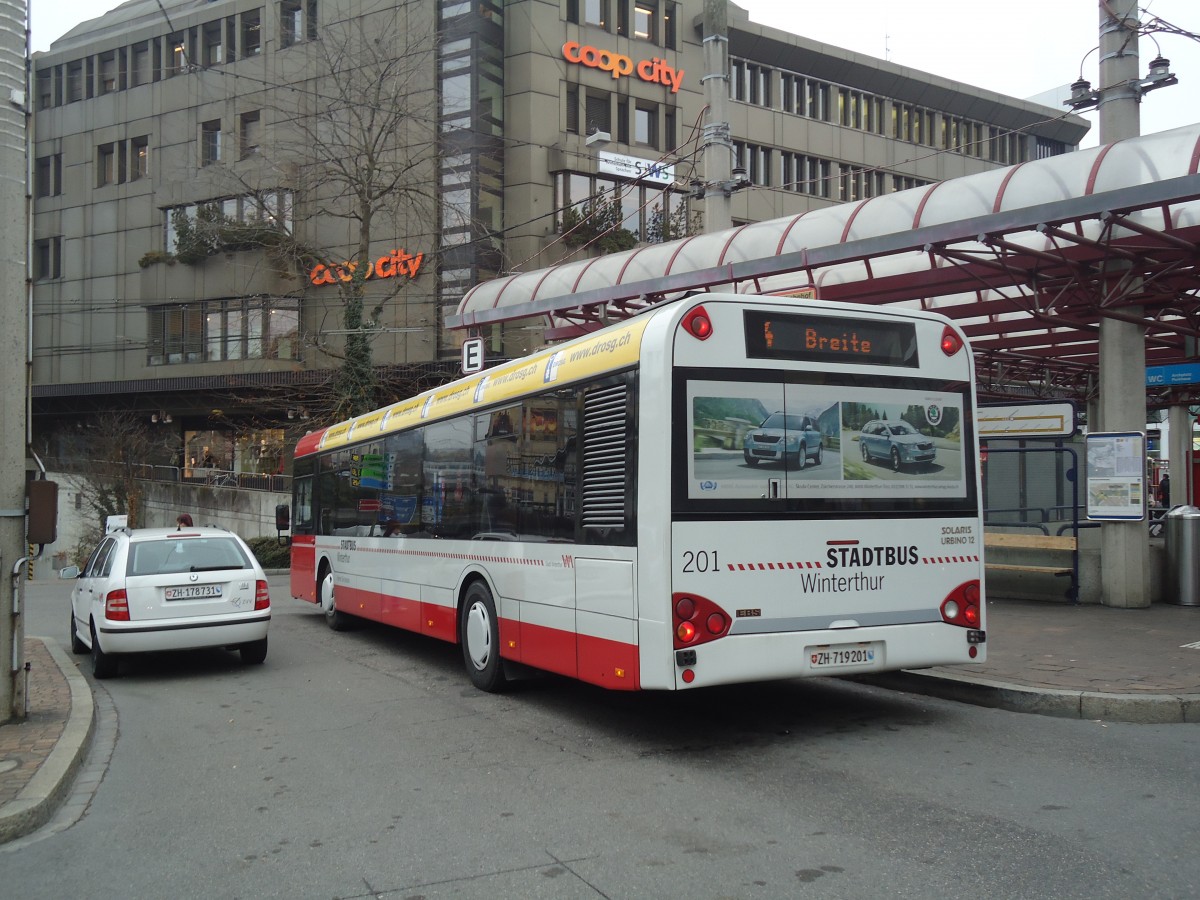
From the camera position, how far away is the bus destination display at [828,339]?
7.20m

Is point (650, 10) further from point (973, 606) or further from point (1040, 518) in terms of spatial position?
point (973, 606)

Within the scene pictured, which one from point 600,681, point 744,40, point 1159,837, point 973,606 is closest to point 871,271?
point 973,606

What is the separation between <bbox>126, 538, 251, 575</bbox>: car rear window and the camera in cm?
1098

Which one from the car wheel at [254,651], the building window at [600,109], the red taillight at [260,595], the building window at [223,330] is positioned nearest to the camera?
the red taillight at [260,595]

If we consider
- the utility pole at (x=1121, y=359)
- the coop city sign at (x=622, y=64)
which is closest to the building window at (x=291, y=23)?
the coop city sign at (x=622, y=64)

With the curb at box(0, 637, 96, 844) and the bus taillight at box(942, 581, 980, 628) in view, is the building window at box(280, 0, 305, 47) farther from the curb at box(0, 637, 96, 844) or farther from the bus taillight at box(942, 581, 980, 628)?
the bus taillight at box(942, 581, 980, 628)

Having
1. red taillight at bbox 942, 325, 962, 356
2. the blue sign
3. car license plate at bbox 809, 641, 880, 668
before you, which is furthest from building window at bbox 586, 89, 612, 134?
car license plate at bbox 809, 641, 880, 668

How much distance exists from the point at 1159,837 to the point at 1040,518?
54.0 ft

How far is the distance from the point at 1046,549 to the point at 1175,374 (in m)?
8.22

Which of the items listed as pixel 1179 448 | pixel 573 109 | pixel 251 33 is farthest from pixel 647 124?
pixel 1179 448

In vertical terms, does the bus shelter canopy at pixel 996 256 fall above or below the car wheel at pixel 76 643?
above

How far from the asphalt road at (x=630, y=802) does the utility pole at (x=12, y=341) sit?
44.7 inches

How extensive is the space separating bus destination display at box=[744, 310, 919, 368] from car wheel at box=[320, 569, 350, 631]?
927 centimetres

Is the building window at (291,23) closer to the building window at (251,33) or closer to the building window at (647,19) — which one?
the building window at (251,33)
